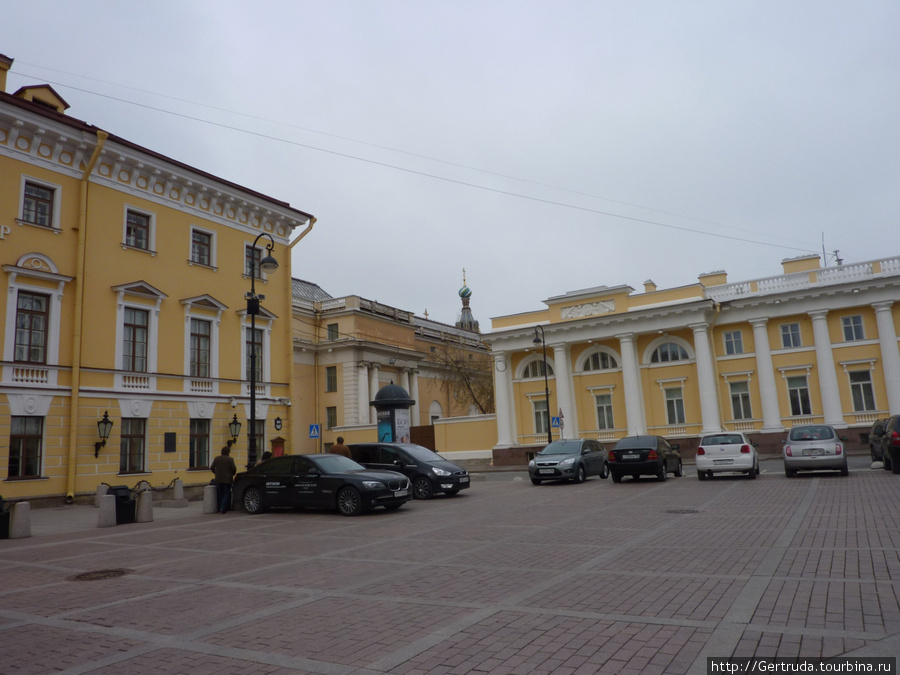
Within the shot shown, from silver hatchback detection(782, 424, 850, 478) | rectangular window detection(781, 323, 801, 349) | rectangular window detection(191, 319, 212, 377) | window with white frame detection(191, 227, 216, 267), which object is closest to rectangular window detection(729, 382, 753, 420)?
rectangular window detection(781, 323, 801, 349)

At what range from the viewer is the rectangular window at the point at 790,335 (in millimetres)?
38188

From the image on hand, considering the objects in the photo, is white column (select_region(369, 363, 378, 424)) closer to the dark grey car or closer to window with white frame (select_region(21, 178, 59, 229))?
the dark grey car

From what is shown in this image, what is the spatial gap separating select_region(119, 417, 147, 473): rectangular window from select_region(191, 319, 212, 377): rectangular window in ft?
9.96

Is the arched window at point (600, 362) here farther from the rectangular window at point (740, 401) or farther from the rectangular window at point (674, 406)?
the rectangular window at point (740, 401)

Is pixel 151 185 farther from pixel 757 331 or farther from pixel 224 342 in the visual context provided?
pixel 757 331

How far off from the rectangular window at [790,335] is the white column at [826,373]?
99 cm

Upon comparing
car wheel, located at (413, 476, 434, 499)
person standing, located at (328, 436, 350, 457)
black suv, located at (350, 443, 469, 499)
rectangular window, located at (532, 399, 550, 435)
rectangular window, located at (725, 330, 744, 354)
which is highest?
rectangular window, located at (725, 330, 744, 354)

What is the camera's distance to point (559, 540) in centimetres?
1050

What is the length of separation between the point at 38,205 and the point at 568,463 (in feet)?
64.9

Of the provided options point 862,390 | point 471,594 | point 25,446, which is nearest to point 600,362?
point 862,390

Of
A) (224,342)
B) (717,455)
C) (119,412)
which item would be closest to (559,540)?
(717,455)

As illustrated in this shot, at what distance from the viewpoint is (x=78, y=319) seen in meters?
21.6

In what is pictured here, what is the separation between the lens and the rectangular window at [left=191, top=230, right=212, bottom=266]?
26562mm

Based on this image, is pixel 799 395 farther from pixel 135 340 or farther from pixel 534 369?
pixel 135 340
